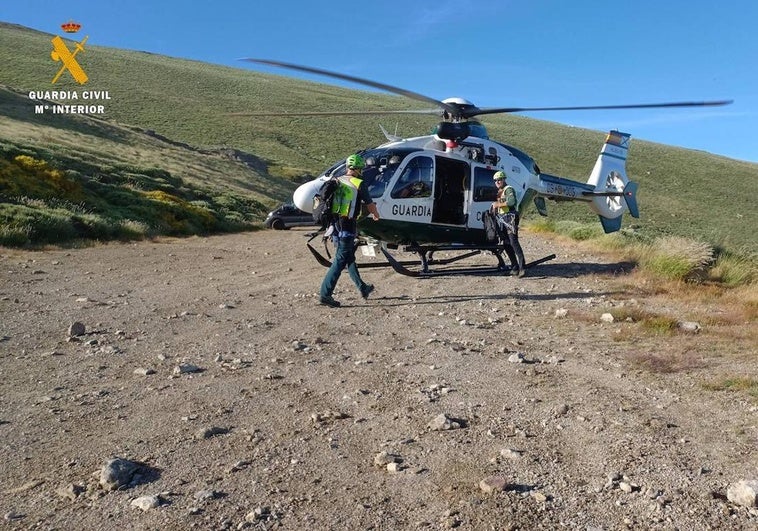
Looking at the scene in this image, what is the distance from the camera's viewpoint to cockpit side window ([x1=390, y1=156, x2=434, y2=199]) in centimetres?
1070

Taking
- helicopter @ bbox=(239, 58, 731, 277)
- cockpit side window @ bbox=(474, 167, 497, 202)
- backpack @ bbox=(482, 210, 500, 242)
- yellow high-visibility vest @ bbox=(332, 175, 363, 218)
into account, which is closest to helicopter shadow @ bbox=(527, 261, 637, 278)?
helicopter @ bbox=(239, 58, 731, 277)

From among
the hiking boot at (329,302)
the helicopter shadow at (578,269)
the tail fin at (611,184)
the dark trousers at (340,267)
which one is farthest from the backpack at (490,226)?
the tail fin at (611,184)

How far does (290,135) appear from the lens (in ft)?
176

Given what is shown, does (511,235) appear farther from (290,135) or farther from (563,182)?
(290,135)

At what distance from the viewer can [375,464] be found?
3645 millimetres

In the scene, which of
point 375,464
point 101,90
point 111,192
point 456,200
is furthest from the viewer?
point 101,90

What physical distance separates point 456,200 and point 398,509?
8890 millimetres

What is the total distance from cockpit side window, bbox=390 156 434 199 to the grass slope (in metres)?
18.8

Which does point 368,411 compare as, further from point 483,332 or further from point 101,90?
point 101,90

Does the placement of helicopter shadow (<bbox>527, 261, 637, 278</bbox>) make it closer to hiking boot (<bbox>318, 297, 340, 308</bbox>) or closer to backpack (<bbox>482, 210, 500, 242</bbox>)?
backpack (<bbox>482, 210, 500, 242</bbox>)

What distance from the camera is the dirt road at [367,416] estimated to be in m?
3.15

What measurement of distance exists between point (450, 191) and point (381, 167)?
5.11ft

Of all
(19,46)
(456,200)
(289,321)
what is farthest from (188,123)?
(289,321)

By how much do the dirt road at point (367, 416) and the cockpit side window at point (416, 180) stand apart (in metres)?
2.76
